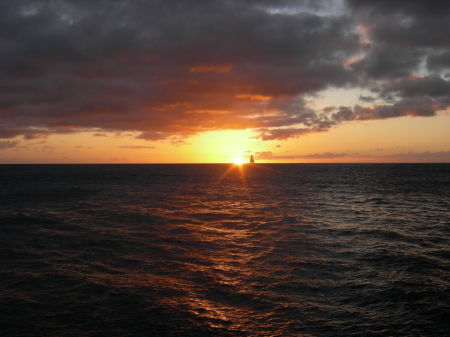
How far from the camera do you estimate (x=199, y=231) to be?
26703 millimetres

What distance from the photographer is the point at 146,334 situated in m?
10.2

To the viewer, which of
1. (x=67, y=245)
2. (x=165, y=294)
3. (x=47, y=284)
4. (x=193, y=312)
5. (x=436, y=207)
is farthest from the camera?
(x=436, y=207)

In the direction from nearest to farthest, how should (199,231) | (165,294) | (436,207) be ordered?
1. (165,294)
2. (199,231)
3. (436,207)

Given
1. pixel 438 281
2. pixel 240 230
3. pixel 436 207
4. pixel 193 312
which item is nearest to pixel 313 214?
pixel 240 230

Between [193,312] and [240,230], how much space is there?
1561 cm

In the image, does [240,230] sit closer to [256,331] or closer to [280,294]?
[280,294]

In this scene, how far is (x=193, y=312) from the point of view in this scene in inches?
460

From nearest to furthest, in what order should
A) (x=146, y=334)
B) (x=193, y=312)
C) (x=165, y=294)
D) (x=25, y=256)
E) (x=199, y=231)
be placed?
(x=146, y=334), (x=193, y=312), (x=165, y=294), (x=25, y=256), (x=199, y=231)

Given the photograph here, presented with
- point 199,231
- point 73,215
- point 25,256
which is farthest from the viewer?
point 73,215

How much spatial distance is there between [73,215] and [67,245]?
45.5 ft

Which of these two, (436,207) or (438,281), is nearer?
(438,281)

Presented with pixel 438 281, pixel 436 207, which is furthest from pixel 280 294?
pixel 436 207

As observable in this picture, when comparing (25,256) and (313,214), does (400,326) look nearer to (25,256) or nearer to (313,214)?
(25,256)

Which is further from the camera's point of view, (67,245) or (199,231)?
(199,231)
